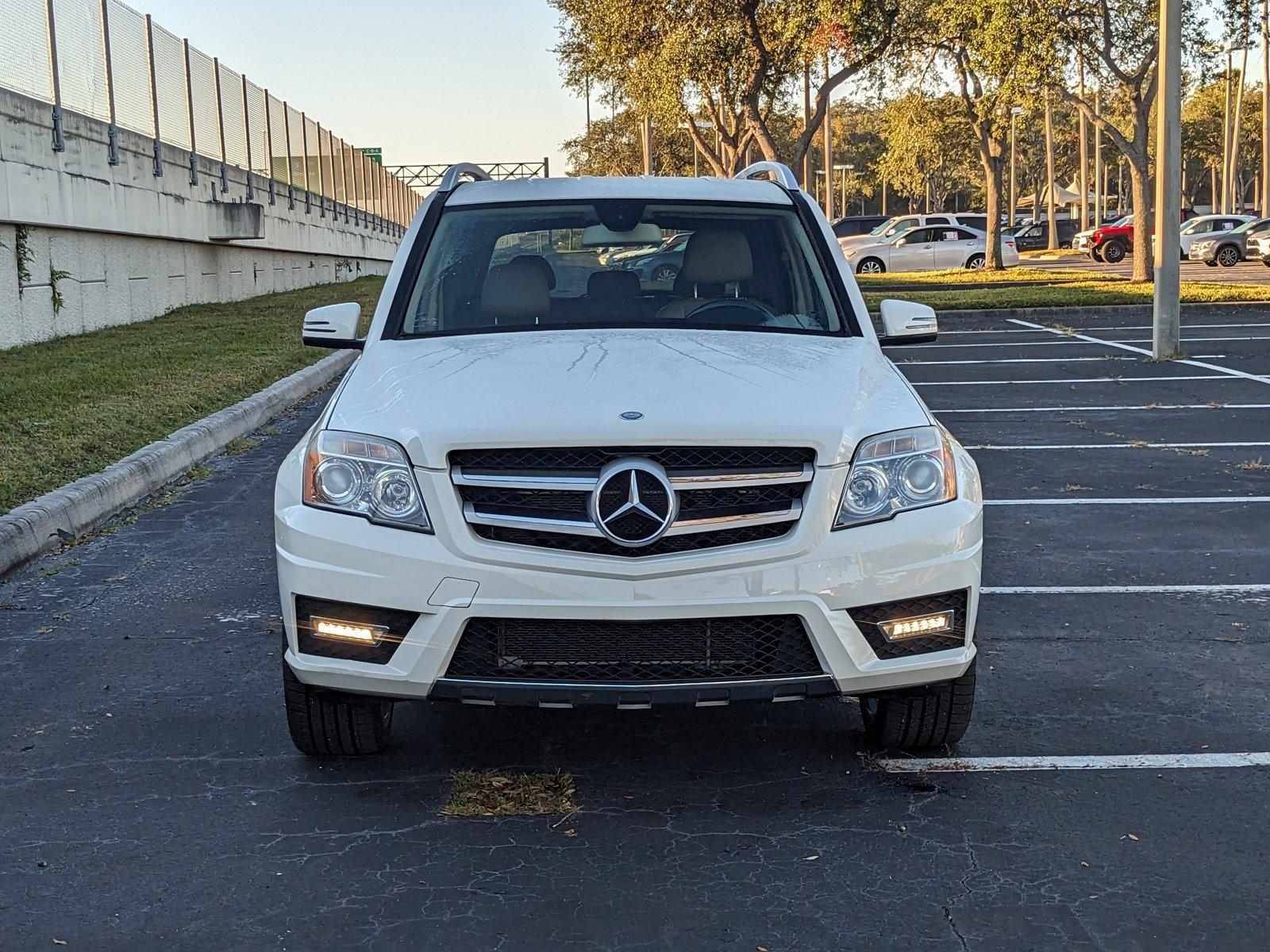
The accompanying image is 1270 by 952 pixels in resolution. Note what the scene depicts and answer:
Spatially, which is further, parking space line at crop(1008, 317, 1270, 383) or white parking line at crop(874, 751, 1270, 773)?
parking space line at crop(1008, 317, 1270, 383)

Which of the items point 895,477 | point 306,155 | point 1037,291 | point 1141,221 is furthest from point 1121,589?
point 306,155

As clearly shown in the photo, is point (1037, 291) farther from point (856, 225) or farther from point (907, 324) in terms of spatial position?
point (856, 225)

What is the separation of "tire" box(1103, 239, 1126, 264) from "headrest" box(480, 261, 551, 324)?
156ft

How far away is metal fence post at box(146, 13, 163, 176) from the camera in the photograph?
843 inches

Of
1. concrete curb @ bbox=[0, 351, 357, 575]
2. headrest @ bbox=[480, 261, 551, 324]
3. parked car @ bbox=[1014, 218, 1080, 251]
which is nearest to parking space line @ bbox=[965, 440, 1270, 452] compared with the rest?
concrete curb @ bbox=[0, 351, 357, 575]

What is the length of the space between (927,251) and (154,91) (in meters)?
27.1

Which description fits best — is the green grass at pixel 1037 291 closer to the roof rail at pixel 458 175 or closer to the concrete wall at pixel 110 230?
the concrete wall at pixel 110 230

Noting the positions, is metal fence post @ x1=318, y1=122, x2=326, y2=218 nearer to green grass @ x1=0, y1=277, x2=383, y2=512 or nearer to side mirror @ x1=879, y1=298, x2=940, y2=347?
green grass @ x1=0, y1=277, x2=383, y2=512

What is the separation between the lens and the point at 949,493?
156 inches

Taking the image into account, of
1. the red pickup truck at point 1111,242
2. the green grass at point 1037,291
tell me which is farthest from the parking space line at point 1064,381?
the red pickup truck at point 1111,242

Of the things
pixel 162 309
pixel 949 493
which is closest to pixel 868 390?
pixel 949 493

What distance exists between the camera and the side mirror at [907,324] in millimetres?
5270

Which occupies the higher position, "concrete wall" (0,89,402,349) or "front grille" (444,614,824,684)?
"concrete wall" (0,89,402,349)

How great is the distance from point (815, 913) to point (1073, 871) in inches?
26.5
